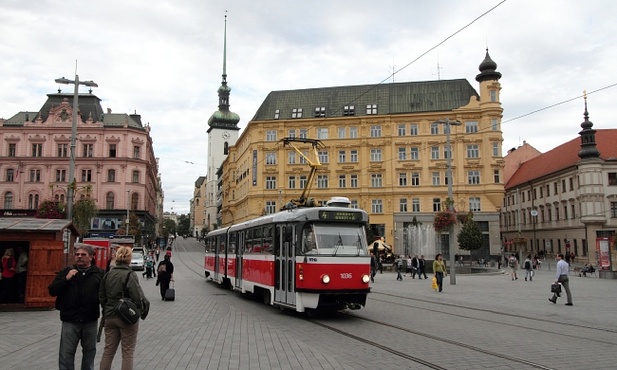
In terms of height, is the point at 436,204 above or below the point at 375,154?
below

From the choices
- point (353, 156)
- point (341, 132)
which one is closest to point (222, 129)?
point (341, 132)

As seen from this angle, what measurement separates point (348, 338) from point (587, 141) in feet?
202

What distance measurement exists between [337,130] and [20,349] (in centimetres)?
5601

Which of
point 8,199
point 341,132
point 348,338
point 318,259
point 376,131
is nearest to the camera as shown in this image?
point 348,338

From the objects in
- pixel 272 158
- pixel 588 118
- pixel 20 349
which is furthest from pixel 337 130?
pixel 20 349

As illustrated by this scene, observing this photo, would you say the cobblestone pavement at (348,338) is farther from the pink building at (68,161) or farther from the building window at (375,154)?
the pink building at (68,161)

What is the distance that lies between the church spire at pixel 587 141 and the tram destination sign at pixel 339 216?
5664 cm

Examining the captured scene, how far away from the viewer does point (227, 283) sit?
25.9 m

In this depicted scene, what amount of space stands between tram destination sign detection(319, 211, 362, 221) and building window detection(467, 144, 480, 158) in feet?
160

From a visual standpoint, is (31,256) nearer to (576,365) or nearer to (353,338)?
(353,338)

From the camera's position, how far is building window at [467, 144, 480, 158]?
60.4 m

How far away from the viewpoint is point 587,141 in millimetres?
62875

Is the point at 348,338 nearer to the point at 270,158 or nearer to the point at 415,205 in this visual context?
the point at 415,205

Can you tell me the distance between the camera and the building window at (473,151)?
60438 millimetres
